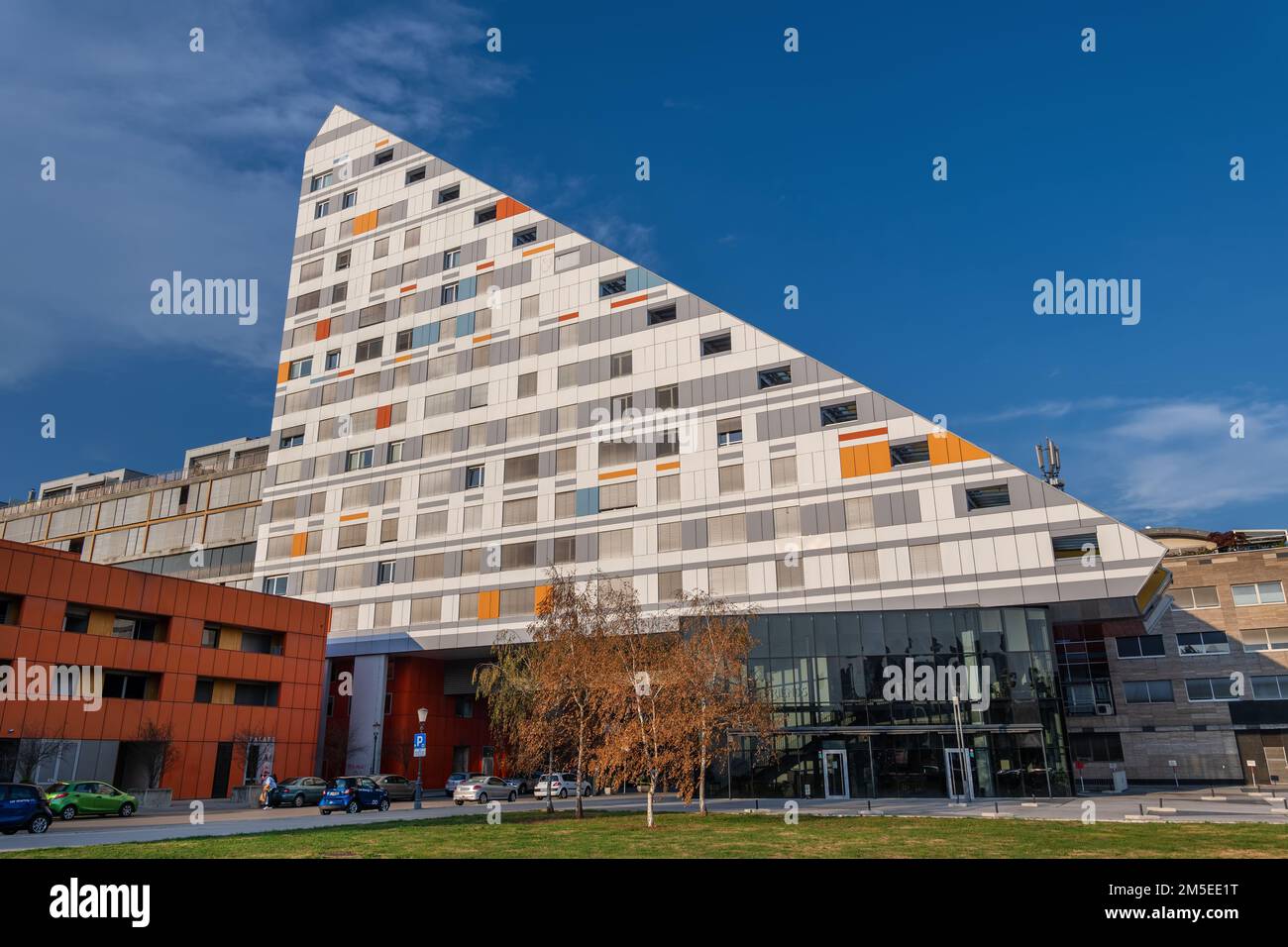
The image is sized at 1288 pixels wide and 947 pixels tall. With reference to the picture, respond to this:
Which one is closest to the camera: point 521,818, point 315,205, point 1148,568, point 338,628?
point 521,818

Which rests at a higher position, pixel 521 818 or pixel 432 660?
pixel 432 660

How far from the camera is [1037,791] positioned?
133ft

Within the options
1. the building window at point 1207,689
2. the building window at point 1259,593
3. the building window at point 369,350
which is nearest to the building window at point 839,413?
the building window at point 1207,689

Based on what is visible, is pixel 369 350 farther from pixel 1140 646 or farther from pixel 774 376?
pixel 1140 646

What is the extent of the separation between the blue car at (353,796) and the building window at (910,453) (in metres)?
31.5

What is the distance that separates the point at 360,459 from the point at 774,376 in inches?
1257

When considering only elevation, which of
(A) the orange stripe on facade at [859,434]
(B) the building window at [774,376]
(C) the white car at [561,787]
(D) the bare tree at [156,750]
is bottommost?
(C) the white car at [561,787]

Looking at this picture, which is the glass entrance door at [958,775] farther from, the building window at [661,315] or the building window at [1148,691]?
the building window at [661,315]

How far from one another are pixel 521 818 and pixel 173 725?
24770 millimetres

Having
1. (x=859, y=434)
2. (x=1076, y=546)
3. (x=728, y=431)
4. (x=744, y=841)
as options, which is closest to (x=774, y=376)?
(x=728, y=431)

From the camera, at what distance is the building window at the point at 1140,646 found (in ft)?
204

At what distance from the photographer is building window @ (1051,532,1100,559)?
42719mm
